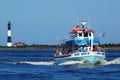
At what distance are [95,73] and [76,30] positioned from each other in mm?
15702

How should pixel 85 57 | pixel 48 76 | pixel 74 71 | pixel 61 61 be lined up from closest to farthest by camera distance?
pixel 48 76 → pixel 74 71 → pixel 85 57 → pixel 61 61

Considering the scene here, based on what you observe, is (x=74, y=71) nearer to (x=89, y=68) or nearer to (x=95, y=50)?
(x=89, y=68)

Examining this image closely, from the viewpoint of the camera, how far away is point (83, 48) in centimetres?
8112

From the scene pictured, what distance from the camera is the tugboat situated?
262 feet

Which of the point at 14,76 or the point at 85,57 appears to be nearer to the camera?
the point at 14,76

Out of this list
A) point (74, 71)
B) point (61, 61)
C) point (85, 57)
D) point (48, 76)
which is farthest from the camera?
point (61, 61)

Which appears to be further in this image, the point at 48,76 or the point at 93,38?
the point at 93,38

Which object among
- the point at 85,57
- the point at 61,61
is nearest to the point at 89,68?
the point at 85,57

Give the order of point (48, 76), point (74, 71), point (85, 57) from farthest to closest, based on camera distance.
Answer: point (85, 57) < point (74, 71) < point (48, 76)

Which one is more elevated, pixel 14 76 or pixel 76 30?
pixel 76 30

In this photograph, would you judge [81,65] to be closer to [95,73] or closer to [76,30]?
[76,30]

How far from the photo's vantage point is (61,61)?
85.1m

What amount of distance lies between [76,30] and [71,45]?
8.57 feet

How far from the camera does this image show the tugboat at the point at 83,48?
262 feet
